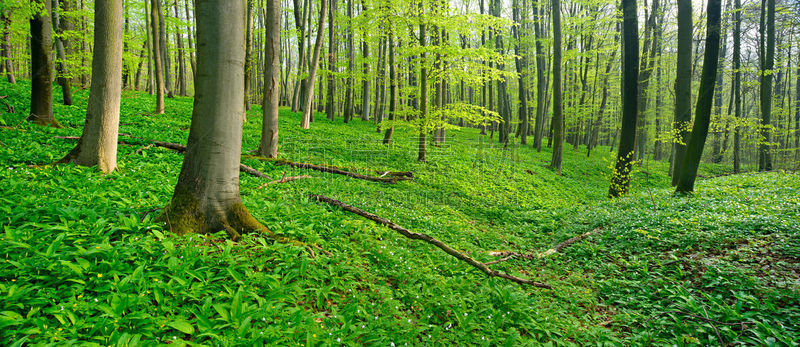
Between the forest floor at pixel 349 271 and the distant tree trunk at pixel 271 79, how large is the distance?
7.42ft

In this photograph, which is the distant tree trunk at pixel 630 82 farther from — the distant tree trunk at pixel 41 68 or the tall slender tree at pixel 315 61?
the distant tree trunk at pixel 41 68

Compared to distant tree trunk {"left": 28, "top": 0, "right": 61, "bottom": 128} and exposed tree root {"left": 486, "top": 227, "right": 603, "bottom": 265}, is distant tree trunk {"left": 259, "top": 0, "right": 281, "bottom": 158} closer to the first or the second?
distant tree trunk {"left": 28, "top": 0, "right": 61, "bottom": 128}

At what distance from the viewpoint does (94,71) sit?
520 cm

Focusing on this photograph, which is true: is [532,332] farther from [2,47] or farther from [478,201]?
[2,47]

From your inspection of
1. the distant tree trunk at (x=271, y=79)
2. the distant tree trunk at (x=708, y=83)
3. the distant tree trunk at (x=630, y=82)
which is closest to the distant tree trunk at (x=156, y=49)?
the distant tree trunk at (x=271, y=79)

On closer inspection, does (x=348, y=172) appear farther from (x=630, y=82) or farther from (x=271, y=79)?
(x=630, y=82)

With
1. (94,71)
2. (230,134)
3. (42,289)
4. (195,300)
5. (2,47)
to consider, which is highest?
(2,47)

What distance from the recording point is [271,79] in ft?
27.3

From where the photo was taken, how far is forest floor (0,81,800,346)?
229cm

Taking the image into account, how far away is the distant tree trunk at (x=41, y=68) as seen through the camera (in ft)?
24.0

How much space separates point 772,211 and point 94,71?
11.9m

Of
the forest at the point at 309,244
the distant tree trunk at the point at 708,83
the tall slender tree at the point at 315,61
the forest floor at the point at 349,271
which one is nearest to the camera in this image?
the forest floor at the point at 349,271

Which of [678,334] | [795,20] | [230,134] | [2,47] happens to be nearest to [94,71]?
[230,134]

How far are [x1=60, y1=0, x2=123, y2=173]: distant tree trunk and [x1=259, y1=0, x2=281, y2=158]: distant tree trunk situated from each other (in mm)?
3193
